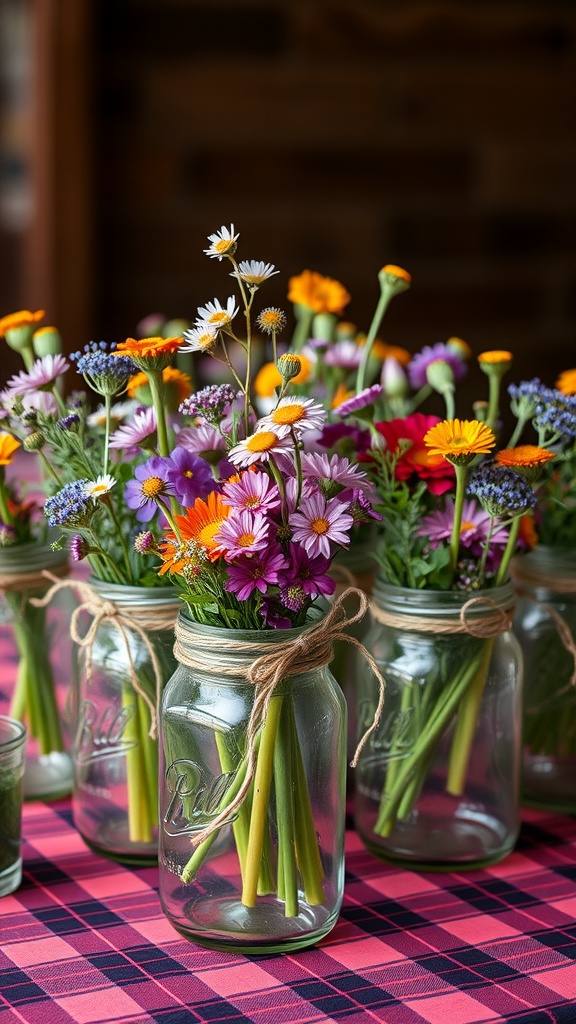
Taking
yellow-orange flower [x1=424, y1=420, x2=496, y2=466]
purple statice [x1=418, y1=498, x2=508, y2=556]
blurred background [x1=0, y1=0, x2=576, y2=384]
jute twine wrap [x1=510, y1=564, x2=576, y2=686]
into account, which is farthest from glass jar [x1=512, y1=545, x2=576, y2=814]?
blurred background [x1=0, y1=0, x2=576, y2=384]

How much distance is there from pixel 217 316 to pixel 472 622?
274 mm

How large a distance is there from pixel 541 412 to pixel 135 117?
7.03ft

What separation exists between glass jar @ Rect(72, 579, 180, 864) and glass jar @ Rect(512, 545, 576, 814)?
301mm

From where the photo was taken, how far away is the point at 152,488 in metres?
0.72

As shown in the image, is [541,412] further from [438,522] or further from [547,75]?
[547,75]

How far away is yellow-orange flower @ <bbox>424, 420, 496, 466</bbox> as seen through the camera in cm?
75

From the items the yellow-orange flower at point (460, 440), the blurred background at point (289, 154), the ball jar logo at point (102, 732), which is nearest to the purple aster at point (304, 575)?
the yellow-orange flower at point (460, 440)

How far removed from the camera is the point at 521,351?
10.3ft

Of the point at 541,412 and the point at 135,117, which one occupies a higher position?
the point at 135,117

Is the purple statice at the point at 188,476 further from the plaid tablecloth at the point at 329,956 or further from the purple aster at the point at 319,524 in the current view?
the plaid tablecloth at the point at 329,956

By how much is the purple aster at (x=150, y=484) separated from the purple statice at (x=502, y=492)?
0.19 metres

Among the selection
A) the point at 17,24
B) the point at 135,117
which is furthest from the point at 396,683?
the point at 17,24

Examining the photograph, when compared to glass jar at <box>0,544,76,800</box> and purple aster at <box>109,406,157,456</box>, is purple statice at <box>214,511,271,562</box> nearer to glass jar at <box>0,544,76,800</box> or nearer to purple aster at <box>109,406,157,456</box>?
purple aster at <box>109,406,157,456</box>

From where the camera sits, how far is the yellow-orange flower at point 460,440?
0.75 m
